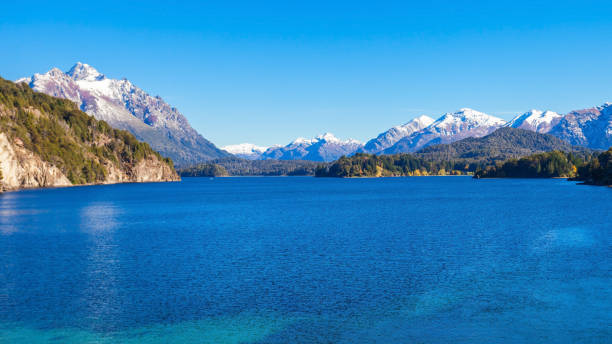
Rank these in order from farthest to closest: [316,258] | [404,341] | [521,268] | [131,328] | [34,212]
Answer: [34,212] < [316,258] < [521,268] < [131,328] < [404,341]

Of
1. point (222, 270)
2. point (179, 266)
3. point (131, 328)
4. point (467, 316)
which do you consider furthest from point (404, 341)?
point (179, 266)

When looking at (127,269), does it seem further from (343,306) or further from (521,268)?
(521,268)

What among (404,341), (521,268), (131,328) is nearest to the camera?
(404,341)

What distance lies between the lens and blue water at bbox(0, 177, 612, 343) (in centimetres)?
3331

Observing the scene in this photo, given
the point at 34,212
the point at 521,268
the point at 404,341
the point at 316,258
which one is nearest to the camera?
the point at 404,341

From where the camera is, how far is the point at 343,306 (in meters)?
38.4

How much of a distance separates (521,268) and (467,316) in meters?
18.9

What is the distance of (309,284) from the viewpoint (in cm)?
4544

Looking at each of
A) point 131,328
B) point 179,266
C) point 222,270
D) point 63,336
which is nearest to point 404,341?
point 131,328

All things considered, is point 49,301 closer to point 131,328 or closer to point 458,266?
point 131,328

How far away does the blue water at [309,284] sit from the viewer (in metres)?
33.3

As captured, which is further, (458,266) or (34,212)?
(34,212)

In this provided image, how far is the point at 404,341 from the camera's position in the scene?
102 feet

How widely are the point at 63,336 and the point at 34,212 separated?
320 feet
